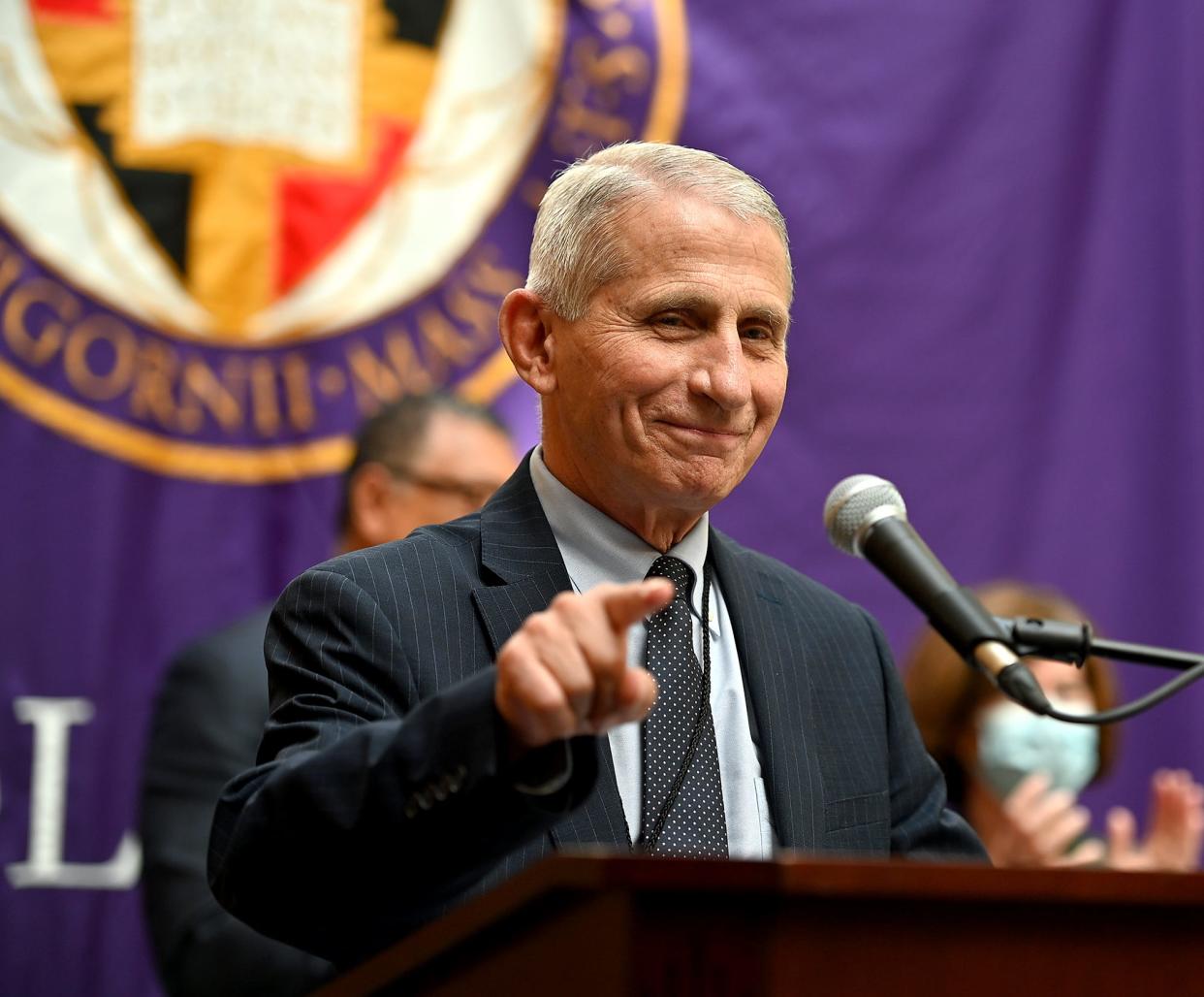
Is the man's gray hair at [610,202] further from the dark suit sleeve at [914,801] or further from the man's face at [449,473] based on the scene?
the man's face at [449,473]

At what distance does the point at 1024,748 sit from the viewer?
3512mm

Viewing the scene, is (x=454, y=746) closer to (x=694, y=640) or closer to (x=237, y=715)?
(x=694, y=640)

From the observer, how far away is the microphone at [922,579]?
5.36ft

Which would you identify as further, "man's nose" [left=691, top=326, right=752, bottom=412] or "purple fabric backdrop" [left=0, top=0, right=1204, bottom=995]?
"purple fabric backdrop" [left=0, top=0, right=1204, bottom=995]

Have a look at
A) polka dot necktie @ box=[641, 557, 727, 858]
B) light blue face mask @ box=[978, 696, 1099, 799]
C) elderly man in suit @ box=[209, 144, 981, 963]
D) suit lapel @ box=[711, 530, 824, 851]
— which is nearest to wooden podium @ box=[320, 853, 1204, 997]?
elderly man in suit @ box=[209, 144, 981, 963]

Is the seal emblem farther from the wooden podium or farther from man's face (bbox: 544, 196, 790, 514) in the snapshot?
the wooden podium

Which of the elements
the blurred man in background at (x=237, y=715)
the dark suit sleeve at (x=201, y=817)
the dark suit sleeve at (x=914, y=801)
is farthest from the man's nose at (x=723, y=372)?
the dark suit sleeve at (x=201, y=817)

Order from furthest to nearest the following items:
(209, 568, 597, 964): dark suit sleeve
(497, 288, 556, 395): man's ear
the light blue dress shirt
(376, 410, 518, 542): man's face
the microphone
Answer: (376, 410, 518, 542): man's face
(497, 288, 556, 395): man's ear
the light blue dress shirt
the microphone
(209, 568, 597, 964): dark suit sleeve

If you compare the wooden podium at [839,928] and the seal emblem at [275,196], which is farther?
the seal emblem at [275,196]

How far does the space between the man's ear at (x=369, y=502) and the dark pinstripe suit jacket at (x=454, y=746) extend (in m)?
1.49

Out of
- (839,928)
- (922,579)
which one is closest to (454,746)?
(839,928)

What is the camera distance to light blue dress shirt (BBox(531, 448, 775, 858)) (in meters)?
1.97

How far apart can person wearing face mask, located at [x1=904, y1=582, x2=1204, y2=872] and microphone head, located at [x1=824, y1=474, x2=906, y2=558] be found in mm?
1557

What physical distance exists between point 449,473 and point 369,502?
18 cm
